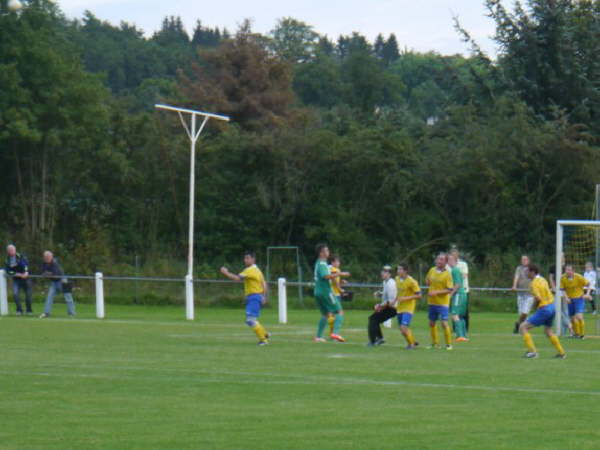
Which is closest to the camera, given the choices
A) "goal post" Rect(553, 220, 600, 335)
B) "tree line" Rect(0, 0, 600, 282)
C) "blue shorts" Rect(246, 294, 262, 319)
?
"blue shorts" Rect(246, 294, 262, 319)

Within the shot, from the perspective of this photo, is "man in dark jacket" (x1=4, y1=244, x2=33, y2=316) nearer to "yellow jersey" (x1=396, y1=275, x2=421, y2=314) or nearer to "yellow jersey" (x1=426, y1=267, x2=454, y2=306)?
"yellow jersey" (x1=396, y1=275, x2=421, y2=314)

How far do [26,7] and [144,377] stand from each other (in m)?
38.0

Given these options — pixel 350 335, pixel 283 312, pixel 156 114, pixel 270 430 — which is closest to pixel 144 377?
pixel 270 430

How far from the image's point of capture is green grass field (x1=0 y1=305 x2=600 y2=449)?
10695 mm

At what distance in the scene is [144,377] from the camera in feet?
52.4

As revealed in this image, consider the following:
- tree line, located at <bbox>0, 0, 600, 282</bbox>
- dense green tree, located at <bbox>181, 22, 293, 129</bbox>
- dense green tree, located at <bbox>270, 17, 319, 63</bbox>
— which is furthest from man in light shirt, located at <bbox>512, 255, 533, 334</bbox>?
dense green tree, located at <bbox>270, 17, 319, 63</bbox>

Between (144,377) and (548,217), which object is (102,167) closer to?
(548,217)

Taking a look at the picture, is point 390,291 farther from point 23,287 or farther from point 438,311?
point 23,287

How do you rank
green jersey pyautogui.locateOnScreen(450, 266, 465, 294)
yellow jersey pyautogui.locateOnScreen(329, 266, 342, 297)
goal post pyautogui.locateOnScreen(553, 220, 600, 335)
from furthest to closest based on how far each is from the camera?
goal post pyautogui.locateOnScreen(553, 220, 600, 335) → green jersey pyautogui.locateOnScreen(450, 266, 465, 294) → yellow jersey pyautogui.locateOnScreen(329, 266, 342, 297)

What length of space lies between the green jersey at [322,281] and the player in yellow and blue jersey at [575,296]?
630 centimetres

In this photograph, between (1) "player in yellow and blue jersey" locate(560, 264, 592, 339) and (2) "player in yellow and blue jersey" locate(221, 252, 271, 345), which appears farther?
(1) "player in yellow and blue jersey" locate(560, 264, 592, 339)

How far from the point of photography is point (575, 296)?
88.1ft

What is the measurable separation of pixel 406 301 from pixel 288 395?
8646mm

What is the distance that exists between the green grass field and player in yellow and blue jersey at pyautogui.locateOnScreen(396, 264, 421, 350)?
1.27ft
